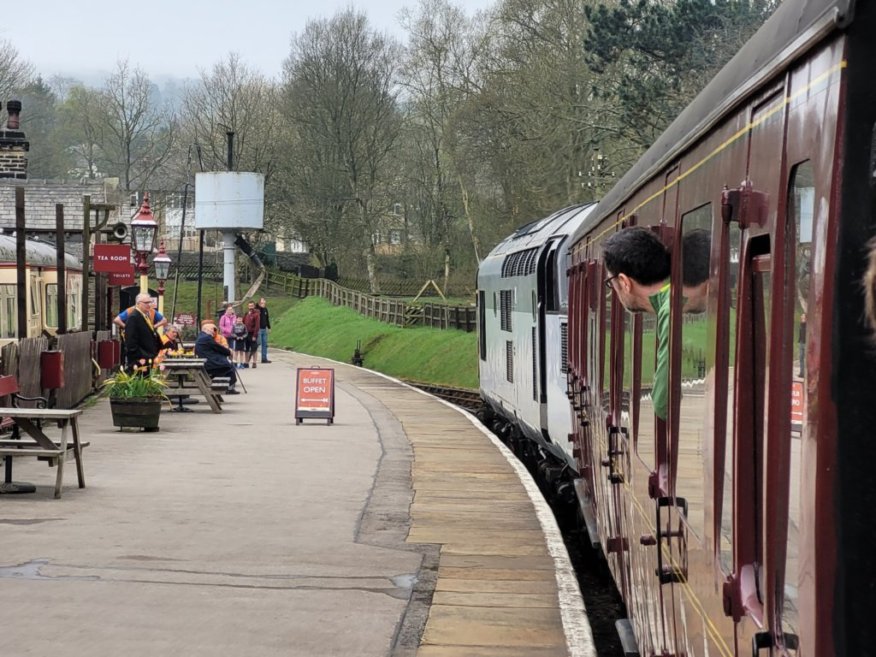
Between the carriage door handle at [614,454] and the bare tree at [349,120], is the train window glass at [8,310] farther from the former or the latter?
the bare tree at [349,120]

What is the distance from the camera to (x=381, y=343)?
171ft

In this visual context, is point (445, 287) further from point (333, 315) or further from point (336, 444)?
point (336, 444)

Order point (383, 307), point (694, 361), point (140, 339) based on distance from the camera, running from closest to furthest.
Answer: point (694, 361), point (140, 339), point (383, 307)

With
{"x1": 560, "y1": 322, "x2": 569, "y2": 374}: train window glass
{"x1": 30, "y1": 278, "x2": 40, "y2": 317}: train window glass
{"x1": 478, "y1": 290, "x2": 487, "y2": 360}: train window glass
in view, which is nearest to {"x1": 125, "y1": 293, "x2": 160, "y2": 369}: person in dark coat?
{"x1": 478, "y1": 290, "x2": 487, "y2": 360}: train window glass

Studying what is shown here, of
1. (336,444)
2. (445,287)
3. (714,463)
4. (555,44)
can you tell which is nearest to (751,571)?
(714,463)

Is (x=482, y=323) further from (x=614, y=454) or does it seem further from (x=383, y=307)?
(x=383, y=307)

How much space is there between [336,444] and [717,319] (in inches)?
564

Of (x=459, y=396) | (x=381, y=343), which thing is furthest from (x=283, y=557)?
(x=381, y=343)

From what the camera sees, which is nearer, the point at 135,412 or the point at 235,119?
the point at 135,412

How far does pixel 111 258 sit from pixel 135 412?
825cm

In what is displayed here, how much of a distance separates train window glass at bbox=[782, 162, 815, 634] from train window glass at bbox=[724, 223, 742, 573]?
57cm

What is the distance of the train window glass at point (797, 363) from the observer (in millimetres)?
2498

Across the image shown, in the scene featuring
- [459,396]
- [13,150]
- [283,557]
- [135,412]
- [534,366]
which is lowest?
[459,396]

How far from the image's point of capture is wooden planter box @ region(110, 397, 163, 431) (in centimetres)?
1786
